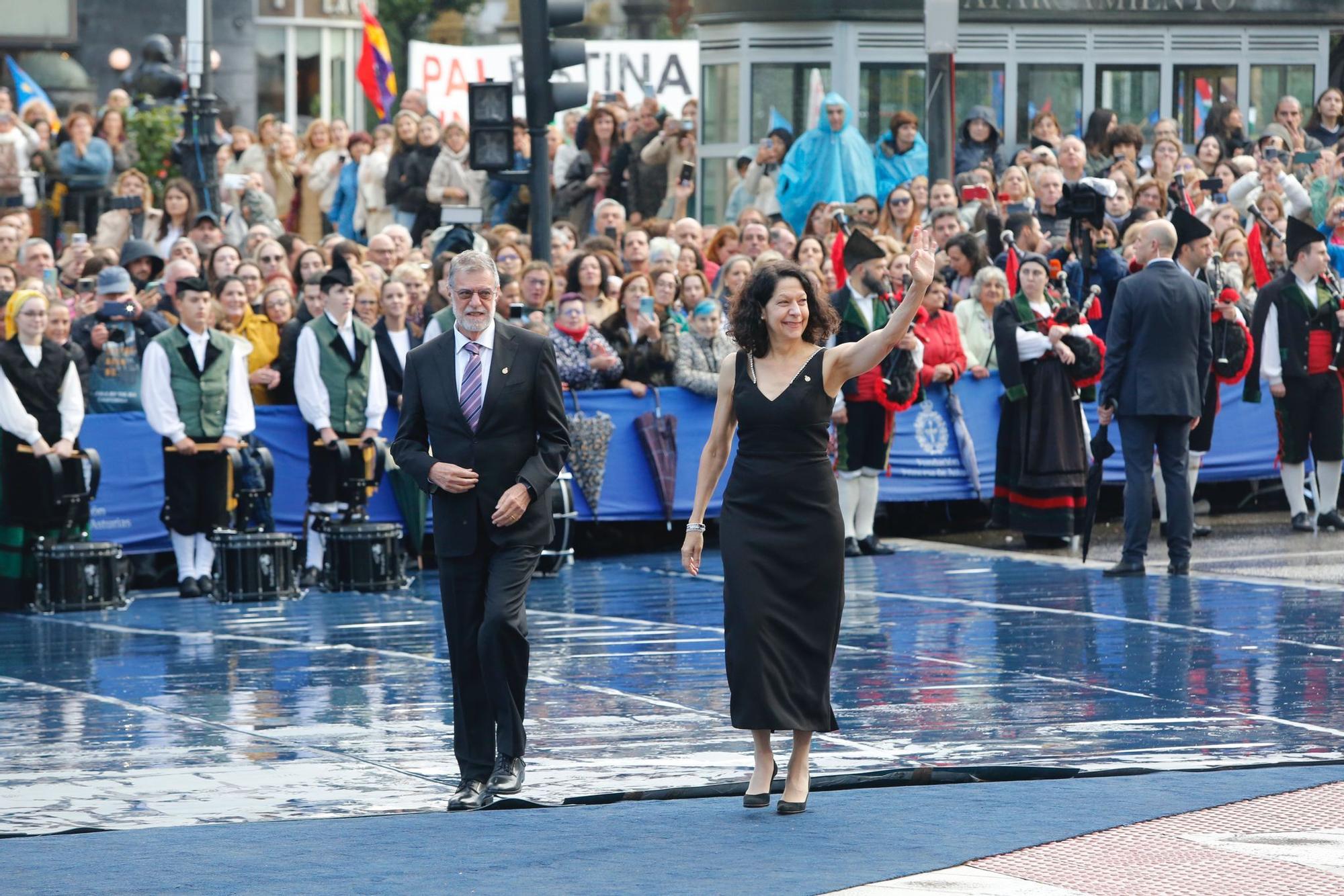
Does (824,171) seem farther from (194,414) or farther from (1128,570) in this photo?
(194,414)

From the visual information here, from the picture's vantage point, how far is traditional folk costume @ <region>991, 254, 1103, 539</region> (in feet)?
53.9

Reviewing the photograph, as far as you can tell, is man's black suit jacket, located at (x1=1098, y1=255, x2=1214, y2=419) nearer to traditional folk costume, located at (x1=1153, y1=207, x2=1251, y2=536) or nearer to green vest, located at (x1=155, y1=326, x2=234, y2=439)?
traditional folk costume, located at (x1=1153, y1=207, x2=1251, y2=536)

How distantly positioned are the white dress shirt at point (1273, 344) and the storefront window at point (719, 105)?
9524mm

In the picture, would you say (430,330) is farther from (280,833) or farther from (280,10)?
(280,10)

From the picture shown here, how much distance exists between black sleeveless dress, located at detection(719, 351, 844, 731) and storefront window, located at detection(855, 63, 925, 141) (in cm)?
1718

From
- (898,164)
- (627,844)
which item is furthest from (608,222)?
(627,844)

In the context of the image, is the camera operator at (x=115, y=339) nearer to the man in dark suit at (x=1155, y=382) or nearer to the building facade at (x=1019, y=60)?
the man in dark suit at (x=1155, y=382)

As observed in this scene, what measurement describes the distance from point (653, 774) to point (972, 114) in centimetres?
1642

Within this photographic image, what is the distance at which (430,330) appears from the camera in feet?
51.4

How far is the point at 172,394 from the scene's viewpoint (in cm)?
1499

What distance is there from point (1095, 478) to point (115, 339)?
6142 millimetres

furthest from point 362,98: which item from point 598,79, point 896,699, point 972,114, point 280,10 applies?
point 896,699

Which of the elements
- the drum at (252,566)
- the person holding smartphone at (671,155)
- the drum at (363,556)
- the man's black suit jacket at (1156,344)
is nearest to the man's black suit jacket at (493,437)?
the drum at (252,566)

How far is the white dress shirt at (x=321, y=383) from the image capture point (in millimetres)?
15438
